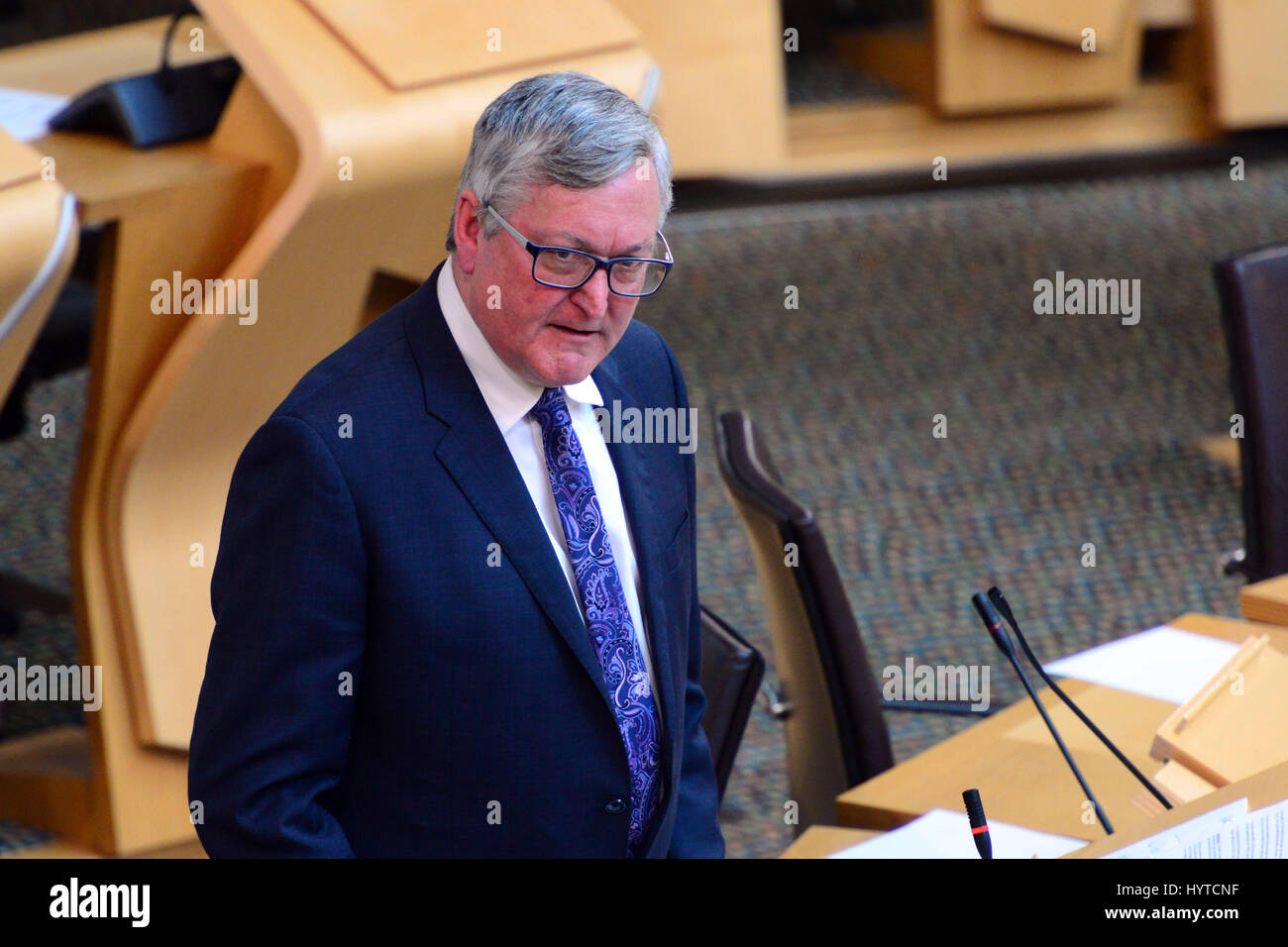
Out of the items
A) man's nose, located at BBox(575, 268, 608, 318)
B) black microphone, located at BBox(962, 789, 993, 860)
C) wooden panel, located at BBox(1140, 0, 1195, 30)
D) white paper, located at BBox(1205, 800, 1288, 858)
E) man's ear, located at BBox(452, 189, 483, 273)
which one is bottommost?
black microphone, located at BBox(962, 789, 993, 860)

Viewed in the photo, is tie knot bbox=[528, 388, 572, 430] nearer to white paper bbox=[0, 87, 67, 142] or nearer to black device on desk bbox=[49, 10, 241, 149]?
black device on desk bbox=[49, 10, 241, 149]

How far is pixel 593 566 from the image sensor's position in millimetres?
1362

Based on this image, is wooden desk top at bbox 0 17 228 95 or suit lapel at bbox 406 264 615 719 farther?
wooden desk top at bbox 0 17 228 95

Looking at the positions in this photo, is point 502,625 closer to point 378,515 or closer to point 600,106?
point 378,515

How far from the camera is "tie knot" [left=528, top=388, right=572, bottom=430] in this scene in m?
1.36

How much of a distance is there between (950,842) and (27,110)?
2139 millimetres

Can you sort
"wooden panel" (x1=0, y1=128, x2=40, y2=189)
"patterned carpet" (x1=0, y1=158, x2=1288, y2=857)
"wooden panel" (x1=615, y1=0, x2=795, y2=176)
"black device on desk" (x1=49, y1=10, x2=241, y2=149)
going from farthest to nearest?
"wooden panel" (x1=615, y1=0, x2=795, y2=176) < "patterned carpet" (x1=0, y1=158, x2=1288, y2=857) < "black device on desk" (x1=49, y1=10, x2=241, y2=149) < "wooden panel" (x1=0, y1=128, x2=40, y2=189)

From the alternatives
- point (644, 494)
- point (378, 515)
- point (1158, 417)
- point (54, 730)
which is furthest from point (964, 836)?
point (1158, 417)

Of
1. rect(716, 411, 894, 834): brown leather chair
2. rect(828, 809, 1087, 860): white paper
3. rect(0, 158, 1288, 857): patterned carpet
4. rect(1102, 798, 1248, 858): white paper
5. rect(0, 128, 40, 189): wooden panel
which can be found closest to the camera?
rect(1102, 798, 1248, 858): white paper

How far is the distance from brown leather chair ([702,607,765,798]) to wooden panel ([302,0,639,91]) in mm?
1021

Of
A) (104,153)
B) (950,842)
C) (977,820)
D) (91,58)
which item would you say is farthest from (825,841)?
(91,58)

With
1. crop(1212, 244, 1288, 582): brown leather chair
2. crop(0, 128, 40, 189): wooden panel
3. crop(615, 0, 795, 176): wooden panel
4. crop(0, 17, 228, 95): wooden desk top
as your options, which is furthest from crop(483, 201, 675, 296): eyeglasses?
crop(615, 0, 795, 176): wooden panel
